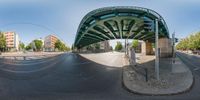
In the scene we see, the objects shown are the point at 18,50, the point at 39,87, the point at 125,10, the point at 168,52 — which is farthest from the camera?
the point at 168,52

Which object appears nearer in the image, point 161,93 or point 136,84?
point 161,93

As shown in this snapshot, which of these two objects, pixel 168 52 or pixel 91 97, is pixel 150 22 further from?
pixel 168 52

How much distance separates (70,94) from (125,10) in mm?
22972

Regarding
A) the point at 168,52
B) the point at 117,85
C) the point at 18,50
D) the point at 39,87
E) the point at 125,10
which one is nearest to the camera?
the point at 39,87

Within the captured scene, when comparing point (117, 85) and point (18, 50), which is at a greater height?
point (18, 50)

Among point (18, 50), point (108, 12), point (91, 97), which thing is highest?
point (108, 12)

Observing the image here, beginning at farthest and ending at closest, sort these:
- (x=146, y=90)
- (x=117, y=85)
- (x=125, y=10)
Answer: (x=125, y=10)
(x=117, y=85)
(x=146, y=90)

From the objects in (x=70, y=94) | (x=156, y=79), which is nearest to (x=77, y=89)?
(x=70, y=94)

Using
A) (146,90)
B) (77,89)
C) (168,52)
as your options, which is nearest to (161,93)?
(146,90)

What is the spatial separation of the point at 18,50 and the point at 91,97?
27.4 m

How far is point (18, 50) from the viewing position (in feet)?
121

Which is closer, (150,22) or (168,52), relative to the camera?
(150,22)

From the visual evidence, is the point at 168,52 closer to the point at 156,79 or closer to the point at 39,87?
the point at 156,79

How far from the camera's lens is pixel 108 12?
34.7 m
